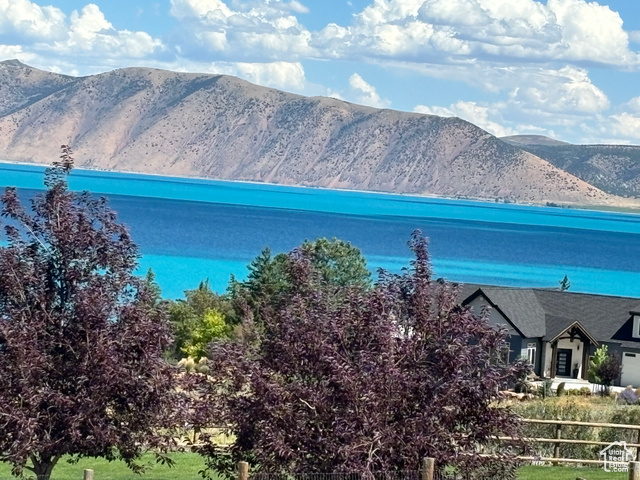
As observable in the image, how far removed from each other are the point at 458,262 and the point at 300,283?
122 m

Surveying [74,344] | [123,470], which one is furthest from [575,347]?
[74,344]

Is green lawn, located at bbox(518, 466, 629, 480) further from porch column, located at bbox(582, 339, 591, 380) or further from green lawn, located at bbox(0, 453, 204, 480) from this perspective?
porch column, located at bbox(582, 339, 591, 380)

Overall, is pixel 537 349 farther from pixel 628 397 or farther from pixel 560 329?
pixel 628 397

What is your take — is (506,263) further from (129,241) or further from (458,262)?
(129,241)

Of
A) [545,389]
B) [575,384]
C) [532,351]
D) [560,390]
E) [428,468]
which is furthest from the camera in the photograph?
[532,351]

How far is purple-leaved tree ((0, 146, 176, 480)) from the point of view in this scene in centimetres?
1530

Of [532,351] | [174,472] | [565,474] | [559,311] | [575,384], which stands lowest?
[174,472]

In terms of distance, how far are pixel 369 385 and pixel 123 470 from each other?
996 centimetres

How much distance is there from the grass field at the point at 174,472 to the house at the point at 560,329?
27.6 metres

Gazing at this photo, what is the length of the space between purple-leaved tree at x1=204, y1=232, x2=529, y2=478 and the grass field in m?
5.61

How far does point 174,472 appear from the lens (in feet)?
74.9

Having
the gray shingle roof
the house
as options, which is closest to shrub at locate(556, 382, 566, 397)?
the house

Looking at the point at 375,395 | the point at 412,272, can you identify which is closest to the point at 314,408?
the point at 375,395

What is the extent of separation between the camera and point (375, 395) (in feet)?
48.5
